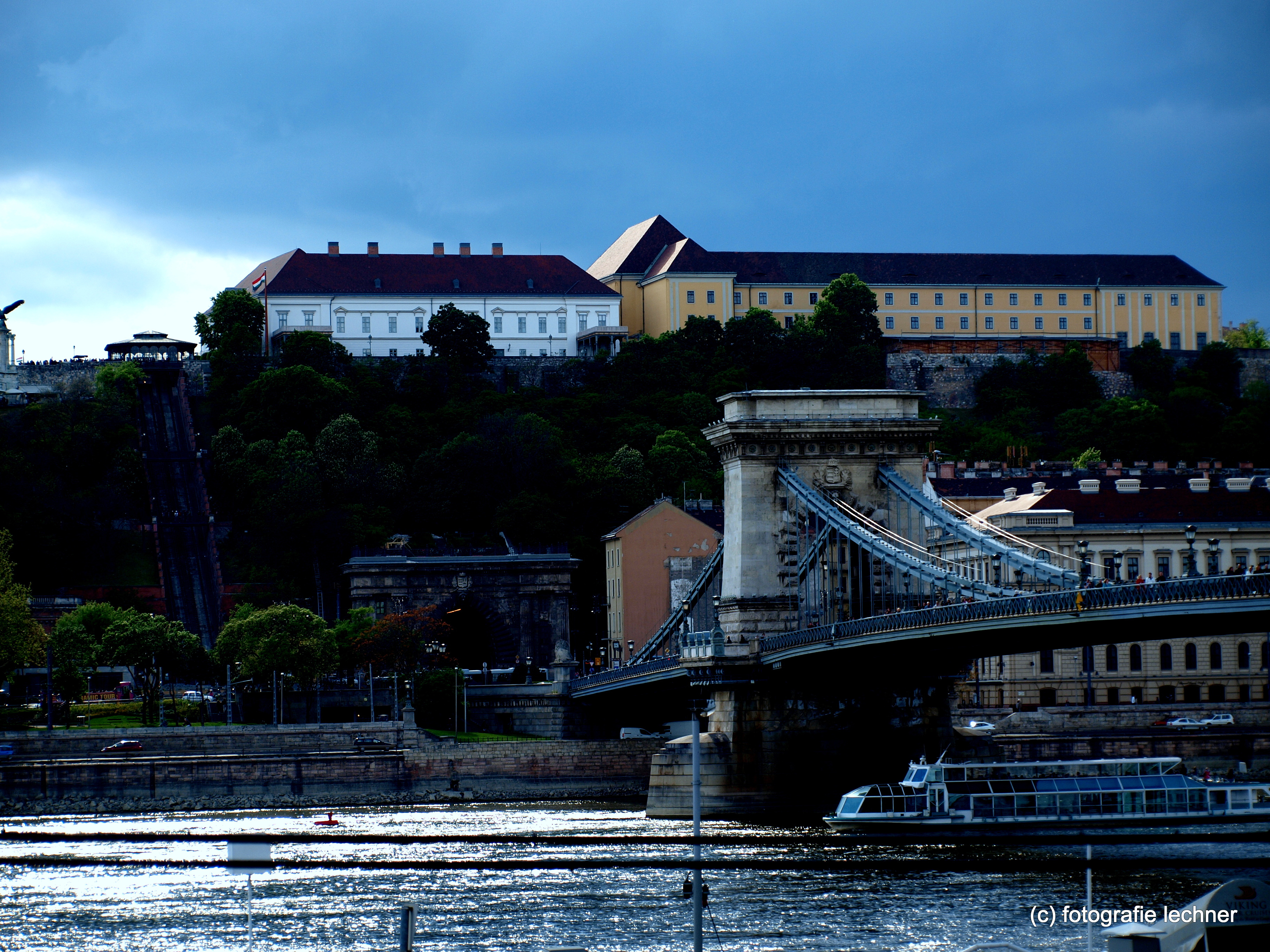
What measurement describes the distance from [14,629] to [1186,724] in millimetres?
36563

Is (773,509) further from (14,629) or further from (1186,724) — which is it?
(14,629)

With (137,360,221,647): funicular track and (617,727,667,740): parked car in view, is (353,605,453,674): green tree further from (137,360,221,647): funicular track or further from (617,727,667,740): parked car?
(137,360,221,647): funicular track

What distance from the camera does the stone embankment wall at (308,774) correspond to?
183 ft

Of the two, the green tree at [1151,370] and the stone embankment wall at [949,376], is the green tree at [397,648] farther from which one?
the green tree at [1151,370]

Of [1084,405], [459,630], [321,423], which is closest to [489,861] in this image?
[459,630]

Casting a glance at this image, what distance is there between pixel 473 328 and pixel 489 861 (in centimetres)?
11217

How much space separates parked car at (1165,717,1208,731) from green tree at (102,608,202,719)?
3348 cm

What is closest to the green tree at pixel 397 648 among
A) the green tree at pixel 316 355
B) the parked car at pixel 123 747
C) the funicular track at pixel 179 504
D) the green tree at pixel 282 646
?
the green tree at pixel 282 646

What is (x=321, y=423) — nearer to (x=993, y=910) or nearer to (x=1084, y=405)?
(x=1084, y=405)

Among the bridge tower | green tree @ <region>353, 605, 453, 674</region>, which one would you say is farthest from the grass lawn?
the bridge tower

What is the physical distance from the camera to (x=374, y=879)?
39.5 m

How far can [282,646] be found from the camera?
69875 mm

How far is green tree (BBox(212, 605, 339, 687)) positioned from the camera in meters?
69.8

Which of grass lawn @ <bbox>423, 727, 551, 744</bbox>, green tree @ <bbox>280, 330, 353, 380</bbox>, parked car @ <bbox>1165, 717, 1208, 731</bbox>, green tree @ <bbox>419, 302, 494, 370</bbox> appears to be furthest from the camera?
green tree @ <bbox>419, 302, 494, 370</bbox>
